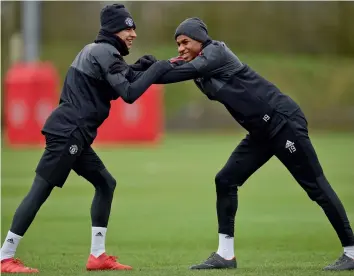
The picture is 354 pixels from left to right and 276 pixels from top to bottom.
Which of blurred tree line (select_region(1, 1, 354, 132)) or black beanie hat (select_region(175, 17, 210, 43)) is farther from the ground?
black beanie hat (select_region(175, 17, 210, 43))

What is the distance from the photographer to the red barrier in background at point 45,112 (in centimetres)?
3073

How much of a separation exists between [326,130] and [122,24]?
111 feet

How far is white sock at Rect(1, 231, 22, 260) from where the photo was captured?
8.29 m

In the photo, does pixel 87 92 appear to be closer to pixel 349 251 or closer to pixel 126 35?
pixel 126 35

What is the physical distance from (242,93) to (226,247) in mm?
1377

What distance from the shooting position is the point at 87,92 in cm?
836

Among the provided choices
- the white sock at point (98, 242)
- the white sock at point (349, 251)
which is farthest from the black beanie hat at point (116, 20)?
the white sock at point (349, 251)

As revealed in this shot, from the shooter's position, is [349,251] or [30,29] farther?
[30,29]

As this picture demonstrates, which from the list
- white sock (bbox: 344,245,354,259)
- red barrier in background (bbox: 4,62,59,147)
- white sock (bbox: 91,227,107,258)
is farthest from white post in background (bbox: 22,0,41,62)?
white sock (bbox: 344,245,354,259)

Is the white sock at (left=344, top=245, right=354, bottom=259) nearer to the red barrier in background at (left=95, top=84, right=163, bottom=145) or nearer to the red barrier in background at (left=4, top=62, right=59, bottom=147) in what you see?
the red barrier in background at (left=4, top=62, right=59, bottom=147)

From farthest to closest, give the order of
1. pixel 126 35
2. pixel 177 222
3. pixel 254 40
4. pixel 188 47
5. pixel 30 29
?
pixel 254 40, pixel 30 29, pixel 177 222, pixel 126 35, pixel 188 47

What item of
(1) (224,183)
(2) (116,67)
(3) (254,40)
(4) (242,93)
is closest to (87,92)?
(2) (116,67)

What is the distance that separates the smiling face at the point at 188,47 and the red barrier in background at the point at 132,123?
22.6 metres

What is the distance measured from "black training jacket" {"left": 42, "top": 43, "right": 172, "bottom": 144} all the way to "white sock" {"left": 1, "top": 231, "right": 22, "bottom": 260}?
0.90 m
